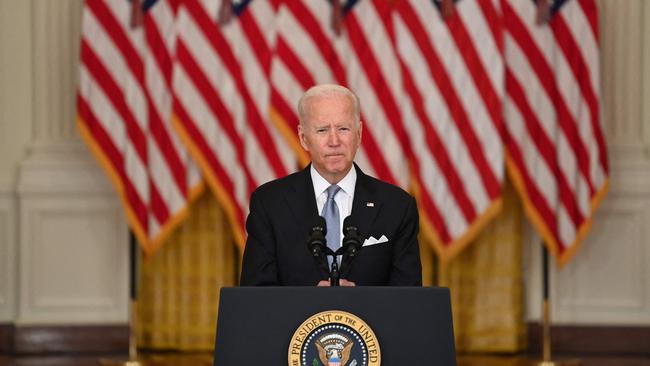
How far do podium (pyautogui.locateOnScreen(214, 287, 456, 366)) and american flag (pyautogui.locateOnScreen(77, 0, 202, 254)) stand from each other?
4425 millimetres

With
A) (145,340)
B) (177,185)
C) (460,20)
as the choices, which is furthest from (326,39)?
(145,340)

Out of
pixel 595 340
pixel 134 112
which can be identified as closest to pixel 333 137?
pixel 134 112

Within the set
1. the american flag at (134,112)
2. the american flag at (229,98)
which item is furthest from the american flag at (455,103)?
the american flag at (134,112)

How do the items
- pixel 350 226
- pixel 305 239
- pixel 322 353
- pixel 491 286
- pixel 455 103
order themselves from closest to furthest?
pixel 322 353, pixel 350 226, pixel 305 239, pixel 455 103, pixel 491 286

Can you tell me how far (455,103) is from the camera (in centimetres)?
665

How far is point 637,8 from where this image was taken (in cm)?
692

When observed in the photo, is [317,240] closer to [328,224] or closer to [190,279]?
[328,224]

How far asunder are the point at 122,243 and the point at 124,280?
0.81 ft

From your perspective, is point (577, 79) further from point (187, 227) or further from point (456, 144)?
point (187, 227)

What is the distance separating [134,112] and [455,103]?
2027mm

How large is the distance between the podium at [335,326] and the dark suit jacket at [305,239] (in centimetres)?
46

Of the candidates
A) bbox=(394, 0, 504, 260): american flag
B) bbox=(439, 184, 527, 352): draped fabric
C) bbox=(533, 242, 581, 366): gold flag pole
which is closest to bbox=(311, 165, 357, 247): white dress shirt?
bbox=(394, 0, 504, 260): american flag

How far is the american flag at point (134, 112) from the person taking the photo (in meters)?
6.71

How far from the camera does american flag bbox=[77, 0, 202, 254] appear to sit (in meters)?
6.71
